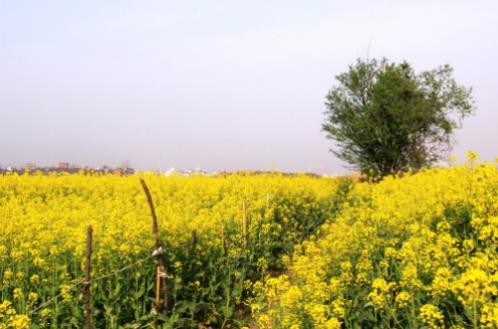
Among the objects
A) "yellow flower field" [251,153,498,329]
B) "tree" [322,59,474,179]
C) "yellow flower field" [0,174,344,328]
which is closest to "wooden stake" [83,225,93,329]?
"yellow flower field" [0,174,344,328]

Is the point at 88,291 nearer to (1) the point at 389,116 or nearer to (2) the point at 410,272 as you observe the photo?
(2) the point at 410,272

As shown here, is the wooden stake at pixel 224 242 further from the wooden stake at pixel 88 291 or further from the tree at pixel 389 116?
the tree at pixel 389 116

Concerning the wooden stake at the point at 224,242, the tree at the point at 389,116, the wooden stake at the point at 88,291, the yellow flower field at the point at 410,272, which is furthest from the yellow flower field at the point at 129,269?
the tree at the point at 389,116

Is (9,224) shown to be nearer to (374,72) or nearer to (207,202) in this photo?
(207,202)

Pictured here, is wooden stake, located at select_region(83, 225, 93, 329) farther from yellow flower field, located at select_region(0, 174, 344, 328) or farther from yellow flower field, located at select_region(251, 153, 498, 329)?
Result: yellow flower field, located at select_region(251, 153, 498, 329)

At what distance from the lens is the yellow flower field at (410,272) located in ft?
17.3

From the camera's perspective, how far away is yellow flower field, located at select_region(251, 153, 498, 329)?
528 centimetres

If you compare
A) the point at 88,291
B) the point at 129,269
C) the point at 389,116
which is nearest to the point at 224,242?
the point at 129,269

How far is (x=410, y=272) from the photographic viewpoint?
571cm

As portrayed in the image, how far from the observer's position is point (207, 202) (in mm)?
15188

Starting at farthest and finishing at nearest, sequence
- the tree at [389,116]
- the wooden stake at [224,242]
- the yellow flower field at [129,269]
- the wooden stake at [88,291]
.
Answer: the tree at [389,116] < the wooden stake at [224,242] < the yellow flower field at [129,269] < the wooden stake at [88,291]

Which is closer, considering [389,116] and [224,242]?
[224,242]

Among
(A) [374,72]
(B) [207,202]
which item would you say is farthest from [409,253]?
(A) [374,72]

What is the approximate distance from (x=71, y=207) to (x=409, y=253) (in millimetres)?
10073
